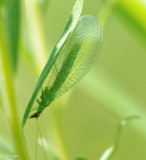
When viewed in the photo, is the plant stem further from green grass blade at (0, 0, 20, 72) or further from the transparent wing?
green grass blade at (0, 0, 20, 72)

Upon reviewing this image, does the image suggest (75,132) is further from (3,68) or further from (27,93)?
(3,68)

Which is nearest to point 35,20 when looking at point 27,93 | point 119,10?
point 119,10

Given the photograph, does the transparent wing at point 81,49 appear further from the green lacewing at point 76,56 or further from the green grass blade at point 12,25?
the green grass blade at point 12,25

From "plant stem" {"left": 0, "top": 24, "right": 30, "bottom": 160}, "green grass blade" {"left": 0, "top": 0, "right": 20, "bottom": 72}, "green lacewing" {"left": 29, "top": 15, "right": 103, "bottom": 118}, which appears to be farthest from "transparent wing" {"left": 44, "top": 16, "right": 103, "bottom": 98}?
"green grass blade" {"left": 0, "top": 0, "right": 20, "bottom": 72}

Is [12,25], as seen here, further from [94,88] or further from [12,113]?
[94,88]

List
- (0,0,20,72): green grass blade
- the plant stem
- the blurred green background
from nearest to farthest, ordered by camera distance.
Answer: the plant stem
(0,0,20,72): green grass blade
the blurred green background

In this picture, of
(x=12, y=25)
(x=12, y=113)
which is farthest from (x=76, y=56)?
(x=12, y=25)
